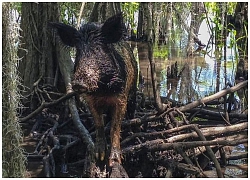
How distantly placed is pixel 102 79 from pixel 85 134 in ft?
4.26

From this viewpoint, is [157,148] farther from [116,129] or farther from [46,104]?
[46,104]

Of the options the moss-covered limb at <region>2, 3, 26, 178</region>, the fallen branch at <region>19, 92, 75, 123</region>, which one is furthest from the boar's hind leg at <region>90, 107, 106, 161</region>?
the fallen branch at <region>19, 92, 75, 123</region>

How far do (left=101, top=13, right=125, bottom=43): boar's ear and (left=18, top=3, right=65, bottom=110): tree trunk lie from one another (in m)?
2.90

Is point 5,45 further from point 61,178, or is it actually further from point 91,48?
point 61,178

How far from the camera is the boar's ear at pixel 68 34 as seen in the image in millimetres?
4582

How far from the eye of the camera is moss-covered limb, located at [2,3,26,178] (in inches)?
154

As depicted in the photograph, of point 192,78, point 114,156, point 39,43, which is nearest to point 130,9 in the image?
point 192,78

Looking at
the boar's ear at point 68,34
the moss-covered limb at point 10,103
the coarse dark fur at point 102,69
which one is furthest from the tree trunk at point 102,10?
the moss-covered limb at point 10,103

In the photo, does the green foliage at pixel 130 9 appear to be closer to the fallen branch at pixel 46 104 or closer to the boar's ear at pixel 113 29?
the fallen branch at pixel 46 104

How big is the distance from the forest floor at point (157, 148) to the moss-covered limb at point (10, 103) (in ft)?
2.88

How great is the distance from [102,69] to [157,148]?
1.26m

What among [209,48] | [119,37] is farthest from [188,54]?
[119,37]

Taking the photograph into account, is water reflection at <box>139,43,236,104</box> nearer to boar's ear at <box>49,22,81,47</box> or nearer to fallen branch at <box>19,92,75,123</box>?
fallen branch at <box>19,92,75,123</box>

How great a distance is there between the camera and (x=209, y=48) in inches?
619
